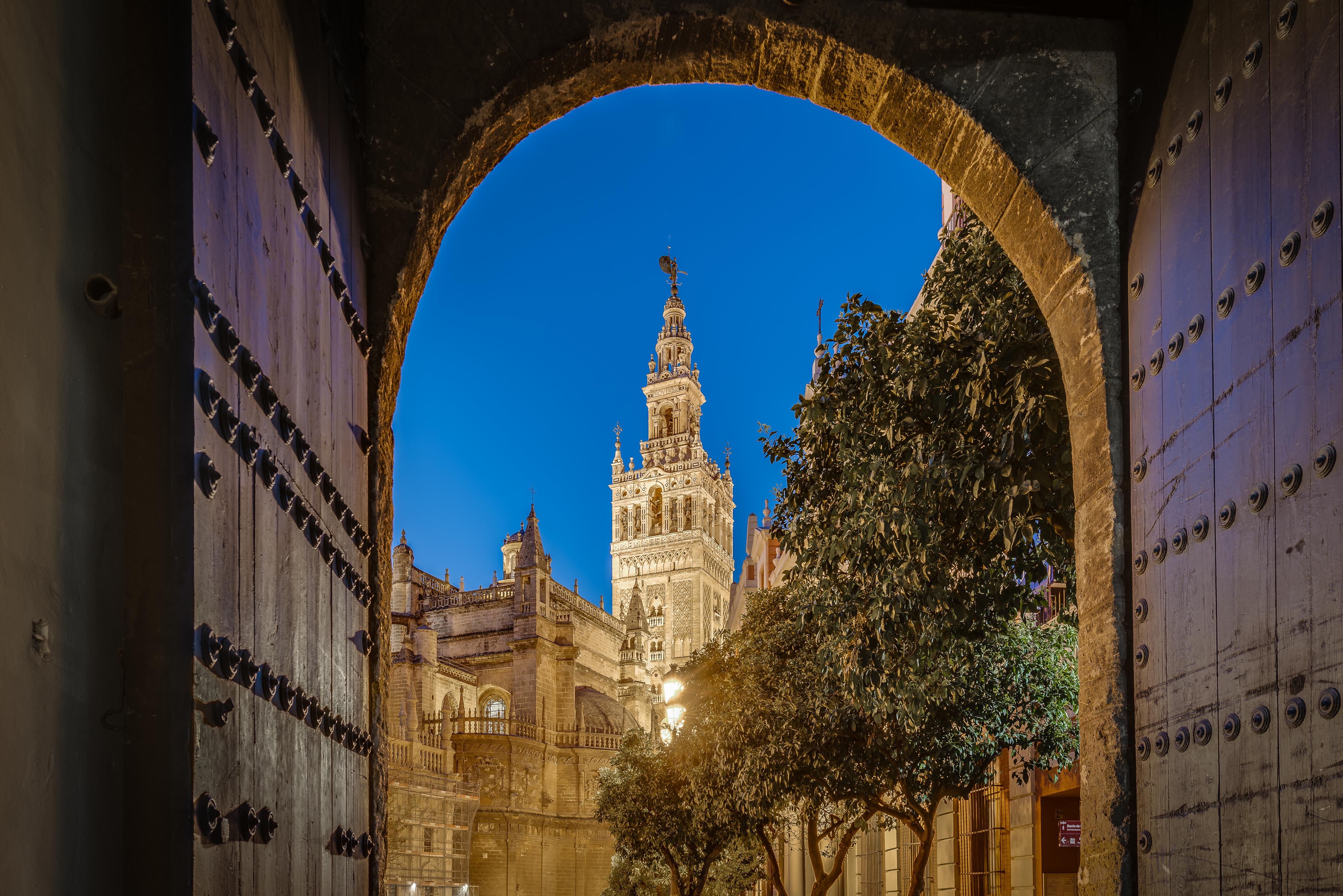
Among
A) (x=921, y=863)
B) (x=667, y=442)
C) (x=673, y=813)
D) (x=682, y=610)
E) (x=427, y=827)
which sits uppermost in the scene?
(x=667, y=442)

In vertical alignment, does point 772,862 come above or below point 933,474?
below

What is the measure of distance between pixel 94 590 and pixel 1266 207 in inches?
106

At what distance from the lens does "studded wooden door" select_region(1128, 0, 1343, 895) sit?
2484mm

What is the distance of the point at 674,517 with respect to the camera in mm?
82938

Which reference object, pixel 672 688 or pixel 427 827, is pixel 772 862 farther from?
pixel 427 827

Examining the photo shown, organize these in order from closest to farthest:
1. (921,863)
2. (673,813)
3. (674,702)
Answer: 1. (921,863)
2. (674,702)
3. (673,813)

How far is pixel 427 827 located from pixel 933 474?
28881mm

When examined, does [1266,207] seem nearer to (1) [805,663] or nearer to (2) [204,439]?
(2) [204,439]

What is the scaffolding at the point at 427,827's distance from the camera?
30.4m

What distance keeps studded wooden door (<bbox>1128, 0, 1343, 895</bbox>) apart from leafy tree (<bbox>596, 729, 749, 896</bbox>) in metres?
12.4

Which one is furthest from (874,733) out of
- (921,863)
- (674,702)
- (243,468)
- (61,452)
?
(61,452)

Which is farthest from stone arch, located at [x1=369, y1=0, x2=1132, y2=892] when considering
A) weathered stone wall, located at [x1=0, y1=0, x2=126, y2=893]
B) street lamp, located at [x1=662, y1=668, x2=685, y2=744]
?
street lamp, located at [x1=662, y1=668, x2=685, y2=744]

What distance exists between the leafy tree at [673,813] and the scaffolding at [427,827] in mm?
8656

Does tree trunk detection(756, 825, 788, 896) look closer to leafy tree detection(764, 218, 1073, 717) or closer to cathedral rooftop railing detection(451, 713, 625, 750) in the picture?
leafy tree detection(764, 218, 1073, 717)
